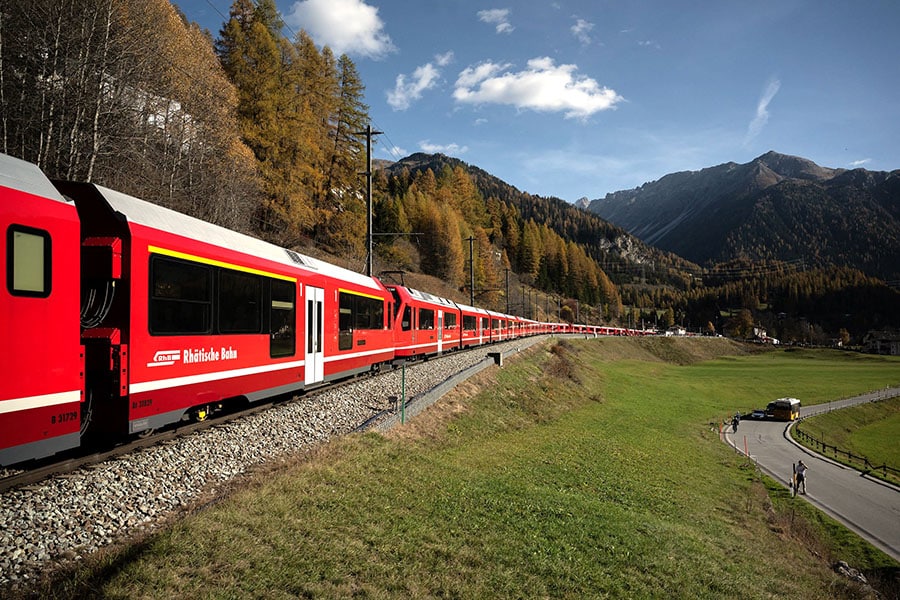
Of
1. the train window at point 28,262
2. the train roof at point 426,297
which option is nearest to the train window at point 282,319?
the train window at point 28,262

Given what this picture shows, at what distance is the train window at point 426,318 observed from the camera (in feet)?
85.9

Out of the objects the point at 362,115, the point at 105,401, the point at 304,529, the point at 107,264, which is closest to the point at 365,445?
the point at 304,529

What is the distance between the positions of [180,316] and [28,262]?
2725 millimetres

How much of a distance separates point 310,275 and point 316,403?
342 centimetres

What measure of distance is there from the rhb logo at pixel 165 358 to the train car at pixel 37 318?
1139 millimetres

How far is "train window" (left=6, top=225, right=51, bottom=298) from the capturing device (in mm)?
5746

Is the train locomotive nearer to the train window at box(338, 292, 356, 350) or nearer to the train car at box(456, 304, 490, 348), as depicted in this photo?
the train window at box(338, 292, 356, 350)

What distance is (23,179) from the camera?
616cm

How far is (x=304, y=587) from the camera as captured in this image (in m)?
5.35

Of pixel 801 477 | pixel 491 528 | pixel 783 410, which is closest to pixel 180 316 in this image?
pixel 491 528

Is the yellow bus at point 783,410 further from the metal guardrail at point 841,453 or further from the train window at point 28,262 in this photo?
the train window at point 28,262

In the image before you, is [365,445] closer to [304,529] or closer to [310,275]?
[304,529]

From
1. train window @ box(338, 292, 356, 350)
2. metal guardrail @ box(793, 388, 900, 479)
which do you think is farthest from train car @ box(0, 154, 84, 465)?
metal guardrail @ box(793, 388, 900, 479)

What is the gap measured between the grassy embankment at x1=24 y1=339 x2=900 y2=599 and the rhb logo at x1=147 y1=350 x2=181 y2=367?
2.38m
